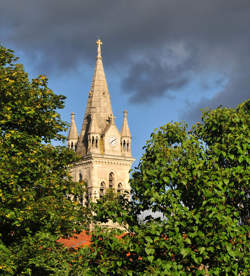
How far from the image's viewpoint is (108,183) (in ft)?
324

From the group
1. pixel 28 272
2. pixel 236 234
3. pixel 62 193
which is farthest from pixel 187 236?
pixel 62 193

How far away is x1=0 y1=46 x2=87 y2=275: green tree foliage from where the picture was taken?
2403 centimetres

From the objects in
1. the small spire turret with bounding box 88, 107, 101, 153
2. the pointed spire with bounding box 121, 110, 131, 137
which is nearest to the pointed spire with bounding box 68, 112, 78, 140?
the small spire turret with bounding box 88, 107, 101, 153

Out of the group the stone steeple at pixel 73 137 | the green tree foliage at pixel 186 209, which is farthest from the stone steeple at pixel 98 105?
the green tree foliage at pixel 186 209

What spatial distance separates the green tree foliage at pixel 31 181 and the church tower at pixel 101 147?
2669 inches

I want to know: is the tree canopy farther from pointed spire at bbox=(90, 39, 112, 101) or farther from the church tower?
pointed spire at bbox=(90, 39, 112, 101)

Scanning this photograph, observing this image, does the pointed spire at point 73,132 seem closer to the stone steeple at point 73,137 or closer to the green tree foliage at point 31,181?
the stone steeple at point 73,137

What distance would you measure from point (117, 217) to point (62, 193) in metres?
7.29

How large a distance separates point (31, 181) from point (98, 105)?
252 ft

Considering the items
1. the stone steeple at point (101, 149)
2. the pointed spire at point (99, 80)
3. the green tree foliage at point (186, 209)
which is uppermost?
the pointed spire at point (99, 80)

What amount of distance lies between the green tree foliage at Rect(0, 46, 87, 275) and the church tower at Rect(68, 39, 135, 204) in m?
67.8

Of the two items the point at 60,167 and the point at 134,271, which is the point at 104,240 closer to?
the point at 134,271

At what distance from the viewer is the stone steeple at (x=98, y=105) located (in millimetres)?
101000

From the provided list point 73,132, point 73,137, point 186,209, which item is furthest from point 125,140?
point 186,209
